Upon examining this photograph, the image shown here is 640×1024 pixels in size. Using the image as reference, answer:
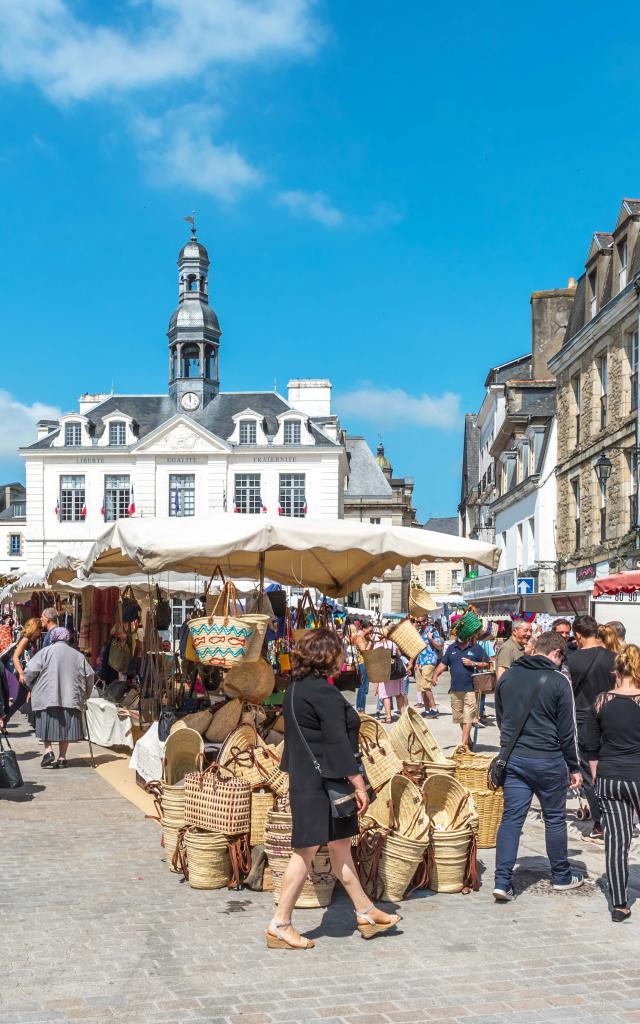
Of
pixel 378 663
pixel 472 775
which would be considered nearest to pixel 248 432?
pixel 378 663

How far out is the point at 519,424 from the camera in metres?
37.3

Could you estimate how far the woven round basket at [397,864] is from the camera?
6070 mm

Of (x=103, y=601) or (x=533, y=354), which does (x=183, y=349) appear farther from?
(x=103, y=601)

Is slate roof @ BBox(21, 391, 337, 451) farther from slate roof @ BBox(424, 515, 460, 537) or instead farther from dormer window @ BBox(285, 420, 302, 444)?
slate roof @ BBox(424, 515, 460, 537)

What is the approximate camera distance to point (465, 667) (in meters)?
13.0

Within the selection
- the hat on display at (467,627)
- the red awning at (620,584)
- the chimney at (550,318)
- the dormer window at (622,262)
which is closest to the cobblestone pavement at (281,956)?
the hat on display at (467,627)

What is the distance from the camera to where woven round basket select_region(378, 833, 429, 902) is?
607cm

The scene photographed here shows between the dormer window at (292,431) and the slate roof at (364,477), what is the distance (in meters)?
21.9

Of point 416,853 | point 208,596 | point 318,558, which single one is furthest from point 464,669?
point 416,853

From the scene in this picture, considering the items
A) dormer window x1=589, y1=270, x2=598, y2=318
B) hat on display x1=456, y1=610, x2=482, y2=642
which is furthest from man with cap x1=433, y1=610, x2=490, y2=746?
dormer window x1=589, y1=270, x2=598, y2=318

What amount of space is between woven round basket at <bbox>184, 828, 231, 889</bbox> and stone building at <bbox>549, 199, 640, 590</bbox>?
17440 mm

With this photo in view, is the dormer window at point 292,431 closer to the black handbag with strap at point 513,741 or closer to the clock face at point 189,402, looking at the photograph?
the clock face at point 189,402

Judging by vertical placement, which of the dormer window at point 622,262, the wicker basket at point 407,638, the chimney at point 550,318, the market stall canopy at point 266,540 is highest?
the chimney at point 550,318

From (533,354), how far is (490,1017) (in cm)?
3541
